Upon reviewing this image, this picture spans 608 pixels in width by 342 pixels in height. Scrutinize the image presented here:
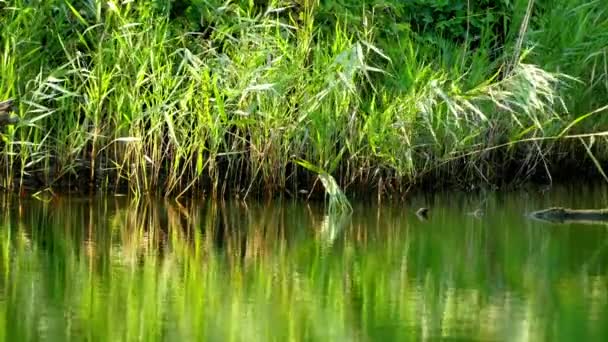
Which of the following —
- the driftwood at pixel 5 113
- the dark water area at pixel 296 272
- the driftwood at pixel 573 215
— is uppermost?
the driftwood at pixel 5 113

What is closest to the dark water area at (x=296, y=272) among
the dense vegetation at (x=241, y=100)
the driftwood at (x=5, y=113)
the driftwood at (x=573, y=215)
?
the driftwood at (x=573, y=215)

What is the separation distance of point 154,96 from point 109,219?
948 mm

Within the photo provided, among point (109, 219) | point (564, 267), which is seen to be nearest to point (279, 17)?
point (109, 219)

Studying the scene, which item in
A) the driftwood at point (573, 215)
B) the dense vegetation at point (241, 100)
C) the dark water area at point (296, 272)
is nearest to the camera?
the dark water area at point (296, 272)

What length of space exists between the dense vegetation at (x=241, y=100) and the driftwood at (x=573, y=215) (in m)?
0.49

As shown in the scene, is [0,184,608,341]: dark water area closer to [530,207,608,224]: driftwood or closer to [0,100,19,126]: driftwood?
[530,207,608,224]: driftwood

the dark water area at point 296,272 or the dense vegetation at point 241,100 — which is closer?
the dark water area at point 296,272

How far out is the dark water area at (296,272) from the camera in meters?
5.66

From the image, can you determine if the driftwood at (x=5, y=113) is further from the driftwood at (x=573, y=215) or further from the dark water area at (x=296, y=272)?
the driftwood at (x=573, y=215)

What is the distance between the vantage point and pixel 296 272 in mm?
6977

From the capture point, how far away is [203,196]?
9734 mm

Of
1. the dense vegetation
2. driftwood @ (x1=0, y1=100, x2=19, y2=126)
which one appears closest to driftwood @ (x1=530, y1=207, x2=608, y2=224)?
the dense vegetation

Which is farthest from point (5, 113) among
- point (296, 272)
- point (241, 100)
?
point (241, 100)

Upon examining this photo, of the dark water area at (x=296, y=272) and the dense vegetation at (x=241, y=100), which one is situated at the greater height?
the dense vegetation at (x=241, y=100)
